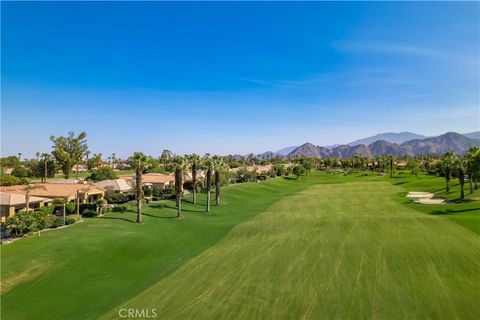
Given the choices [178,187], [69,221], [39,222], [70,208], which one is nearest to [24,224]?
[39,222]

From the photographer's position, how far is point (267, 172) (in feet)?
449

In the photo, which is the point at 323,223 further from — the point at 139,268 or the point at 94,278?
the point at 94,278

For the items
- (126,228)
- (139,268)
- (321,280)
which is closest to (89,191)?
(126,228)

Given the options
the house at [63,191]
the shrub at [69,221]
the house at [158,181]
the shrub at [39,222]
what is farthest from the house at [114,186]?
the shrub at [39,222]

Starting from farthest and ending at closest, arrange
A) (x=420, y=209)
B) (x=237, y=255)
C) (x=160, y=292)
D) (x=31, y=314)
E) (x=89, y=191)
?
(x=89, y=191) < (x=420, y=209) < (x=237, y=255) < (x=160, y=292) < (x=31, y=314)

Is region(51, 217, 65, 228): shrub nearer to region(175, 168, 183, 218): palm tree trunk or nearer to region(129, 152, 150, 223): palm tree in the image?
region(129, 152, 150, 223): palm tree

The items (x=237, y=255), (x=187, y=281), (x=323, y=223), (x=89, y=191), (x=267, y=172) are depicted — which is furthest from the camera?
(x=267, y=172)

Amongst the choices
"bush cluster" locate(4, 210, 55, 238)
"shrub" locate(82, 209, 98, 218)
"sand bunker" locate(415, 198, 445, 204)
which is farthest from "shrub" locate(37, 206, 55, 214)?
"sand bunker" locate(415, 198, 445, 204)

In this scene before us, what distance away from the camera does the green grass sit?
19359 millimetres

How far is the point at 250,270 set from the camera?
82.7 ft

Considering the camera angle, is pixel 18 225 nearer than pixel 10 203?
Yes

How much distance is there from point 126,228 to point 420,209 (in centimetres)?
4218

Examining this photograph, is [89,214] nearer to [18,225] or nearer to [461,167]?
[18,225]

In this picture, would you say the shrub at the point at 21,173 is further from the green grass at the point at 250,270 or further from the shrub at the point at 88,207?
the green grass at the point at 250,270
